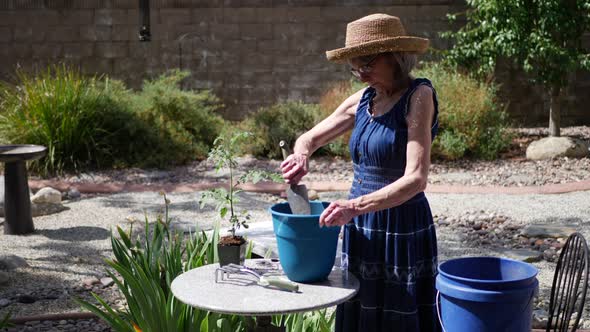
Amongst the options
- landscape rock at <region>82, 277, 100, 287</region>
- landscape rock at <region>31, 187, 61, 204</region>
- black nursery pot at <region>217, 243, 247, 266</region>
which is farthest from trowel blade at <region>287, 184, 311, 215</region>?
landscape rock at <region>31, 187, 61, 204</region>

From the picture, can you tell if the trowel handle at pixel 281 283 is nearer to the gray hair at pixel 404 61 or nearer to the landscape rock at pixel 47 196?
the gray hair at pixel 404 61

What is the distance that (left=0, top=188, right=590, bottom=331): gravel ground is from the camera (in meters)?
5.23

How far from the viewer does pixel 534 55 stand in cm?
1088

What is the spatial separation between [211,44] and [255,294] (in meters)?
10.6

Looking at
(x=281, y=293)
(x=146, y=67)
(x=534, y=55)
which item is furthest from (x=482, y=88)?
(x=281, y=293)

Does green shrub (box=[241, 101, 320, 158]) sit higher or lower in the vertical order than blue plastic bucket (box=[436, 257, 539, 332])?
lower

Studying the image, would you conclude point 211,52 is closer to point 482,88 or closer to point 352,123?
point 482,88

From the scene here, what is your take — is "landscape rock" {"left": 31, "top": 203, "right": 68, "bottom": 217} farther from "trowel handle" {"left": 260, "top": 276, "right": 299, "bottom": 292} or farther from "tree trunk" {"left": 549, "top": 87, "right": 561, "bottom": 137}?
"tree trunk" {"left": 549, "top": 87, "right": 561, "bottom": 137}

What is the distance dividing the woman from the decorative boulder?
25.1 ft

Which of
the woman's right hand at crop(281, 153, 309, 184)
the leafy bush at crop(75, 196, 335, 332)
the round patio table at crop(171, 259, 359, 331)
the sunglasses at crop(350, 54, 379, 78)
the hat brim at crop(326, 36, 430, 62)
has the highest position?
the hat brim at crop(326, 36, 430, 62)

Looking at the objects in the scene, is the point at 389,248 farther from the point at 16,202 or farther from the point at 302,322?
the point at 16,202

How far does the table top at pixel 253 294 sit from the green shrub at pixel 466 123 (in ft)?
23.7

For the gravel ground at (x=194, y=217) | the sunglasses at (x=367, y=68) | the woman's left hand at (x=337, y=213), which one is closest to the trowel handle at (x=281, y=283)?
the woman's left hand at (x=337, y=213)

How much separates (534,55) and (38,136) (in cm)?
658
